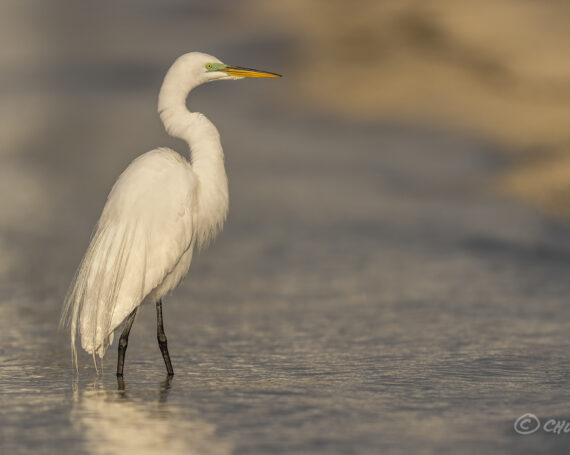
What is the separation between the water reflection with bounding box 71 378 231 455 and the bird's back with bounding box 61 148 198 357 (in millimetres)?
682

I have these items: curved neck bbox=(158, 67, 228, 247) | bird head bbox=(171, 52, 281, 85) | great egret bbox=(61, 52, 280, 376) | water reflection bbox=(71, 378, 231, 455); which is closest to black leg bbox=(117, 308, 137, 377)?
great egret bbox=(61, 52, 280, 376)

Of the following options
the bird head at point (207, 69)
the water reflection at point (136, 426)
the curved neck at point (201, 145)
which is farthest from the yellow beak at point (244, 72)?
the water reflection at point (136, 426)

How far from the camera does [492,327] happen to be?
881cm

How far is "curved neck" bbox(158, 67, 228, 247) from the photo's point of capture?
23.5ft

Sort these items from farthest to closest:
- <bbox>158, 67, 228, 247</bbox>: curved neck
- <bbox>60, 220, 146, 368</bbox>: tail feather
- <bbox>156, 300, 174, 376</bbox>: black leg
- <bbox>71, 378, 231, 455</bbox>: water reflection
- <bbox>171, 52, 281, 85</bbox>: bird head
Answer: <bbox>171, 52, 281, 85</bbox>: bird head < <bbox>158, 67, 228, 247</bbox>: curved neck < <bbox>156, 300, 174, 376</bbox>: black leg < <bbox>60, 220, 146, 368</bbox>: tail feather < <bbox>71, 378, 231, 455</bbox>: water reflection

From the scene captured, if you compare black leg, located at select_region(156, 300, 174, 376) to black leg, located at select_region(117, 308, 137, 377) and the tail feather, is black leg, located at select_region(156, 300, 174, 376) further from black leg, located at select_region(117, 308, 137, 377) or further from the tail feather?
the tail feather

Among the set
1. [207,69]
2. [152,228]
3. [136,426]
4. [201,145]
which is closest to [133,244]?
[152,228]

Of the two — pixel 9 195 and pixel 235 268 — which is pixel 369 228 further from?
pixel 9 195

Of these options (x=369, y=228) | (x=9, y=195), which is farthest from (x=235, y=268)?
(x=9, y=195)

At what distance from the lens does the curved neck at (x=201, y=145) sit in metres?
7.18

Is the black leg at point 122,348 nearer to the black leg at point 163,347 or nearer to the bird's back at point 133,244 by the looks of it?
the bird's back at point 133,244

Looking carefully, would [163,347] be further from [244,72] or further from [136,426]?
[244,72]

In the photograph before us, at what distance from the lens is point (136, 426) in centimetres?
522

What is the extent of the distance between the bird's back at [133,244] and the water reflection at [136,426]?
68 cm
